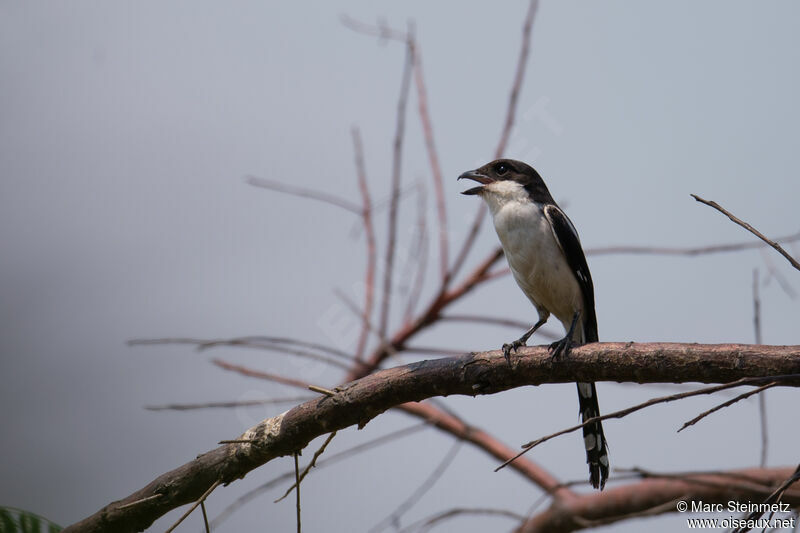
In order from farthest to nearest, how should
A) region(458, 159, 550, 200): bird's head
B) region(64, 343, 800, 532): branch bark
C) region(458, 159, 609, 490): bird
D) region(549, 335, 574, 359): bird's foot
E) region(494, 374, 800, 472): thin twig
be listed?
region(458, 159, 550, 200): bird's head < region(458, 159, 609, 490): bird < region(549, 335, 574, 359): bird's foot < region(64, 343, 800, 532): branch bark < region(494, 374, 800, 472): thin twig

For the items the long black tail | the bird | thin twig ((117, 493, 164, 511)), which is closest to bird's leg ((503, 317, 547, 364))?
the bird

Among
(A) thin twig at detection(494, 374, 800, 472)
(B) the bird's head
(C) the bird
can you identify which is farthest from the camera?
(B) the bird's head

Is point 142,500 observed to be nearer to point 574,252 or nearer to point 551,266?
point 551,266

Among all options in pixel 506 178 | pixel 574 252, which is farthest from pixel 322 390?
pixel 506 178

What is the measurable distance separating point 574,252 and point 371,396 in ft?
5.85

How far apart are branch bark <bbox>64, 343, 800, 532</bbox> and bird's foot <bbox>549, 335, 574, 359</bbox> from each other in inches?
0.9

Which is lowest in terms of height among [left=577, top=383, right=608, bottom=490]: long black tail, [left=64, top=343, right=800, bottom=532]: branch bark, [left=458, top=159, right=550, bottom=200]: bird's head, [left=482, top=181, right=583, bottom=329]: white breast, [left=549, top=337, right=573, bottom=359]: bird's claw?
[left=577, top=383, right=608, bottom=490]: long black tail

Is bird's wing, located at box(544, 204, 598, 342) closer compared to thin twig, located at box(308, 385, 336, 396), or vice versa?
thin twig, located at box(308, 385, 336, 396)

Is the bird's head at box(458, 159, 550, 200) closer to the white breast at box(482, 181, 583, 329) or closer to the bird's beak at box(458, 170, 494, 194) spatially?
the bird's beak at box(458, 170, 494, 194)

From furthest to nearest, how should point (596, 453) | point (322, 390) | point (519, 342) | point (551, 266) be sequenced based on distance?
point (551, 266), point (596, 453), point (519, 342), point (322, 390)

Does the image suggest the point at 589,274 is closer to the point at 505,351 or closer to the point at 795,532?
the point at 505,351

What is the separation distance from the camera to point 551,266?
422cm

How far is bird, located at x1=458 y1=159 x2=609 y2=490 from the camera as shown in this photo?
422 cm

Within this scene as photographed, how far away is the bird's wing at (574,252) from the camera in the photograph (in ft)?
14.0
